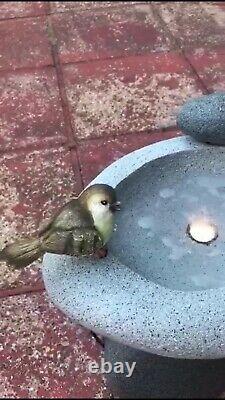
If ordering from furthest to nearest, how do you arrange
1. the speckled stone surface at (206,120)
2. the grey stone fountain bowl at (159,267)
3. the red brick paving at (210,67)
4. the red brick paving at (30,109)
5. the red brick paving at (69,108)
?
the red brick paving at (210,67)
the red brick paving at (30,109)
the red brick paving at (69,108)
the speckled stone surface at (206,120)
the grey stone fountain bowl at (159,267)

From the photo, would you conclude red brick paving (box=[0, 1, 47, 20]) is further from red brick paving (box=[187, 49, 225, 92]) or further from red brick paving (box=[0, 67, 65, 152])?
red brick paving (box=[187, 49, 225, 92])

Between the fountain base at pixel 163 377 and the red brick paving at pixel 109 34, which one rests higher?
the red brick paving at pixel 109 34

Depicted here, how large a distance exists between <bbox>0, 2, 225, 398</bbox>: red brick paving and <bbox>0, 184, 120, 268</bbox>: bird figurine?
0.59m

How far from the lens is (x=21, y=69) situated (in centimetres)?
321

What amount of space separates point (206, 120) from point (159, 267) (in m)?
0.48

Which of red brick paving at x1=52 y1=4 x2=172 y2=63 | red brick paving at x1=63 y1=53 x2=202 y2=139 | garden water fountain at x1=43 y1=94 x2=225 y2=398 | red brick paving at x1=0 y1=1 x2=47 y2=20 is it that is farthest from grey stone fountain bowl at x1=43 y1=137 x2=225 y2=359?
red brick paving at x1=0 y1=1 x2=47 y2=20

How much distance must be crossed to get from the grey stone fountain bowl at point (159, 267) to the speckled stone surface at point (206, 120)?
36 millimetres

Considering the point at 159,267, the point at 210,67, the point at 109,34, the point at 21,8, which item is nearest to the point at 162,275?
the point at 159,267

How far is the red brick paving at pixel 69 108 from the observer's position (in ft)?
6.34

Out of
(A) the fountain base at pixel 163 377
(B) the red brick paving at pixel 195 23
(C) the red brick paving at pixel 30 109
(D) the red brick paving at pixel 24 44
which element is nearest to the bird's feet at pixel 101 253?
(A) the fountain base at pixel 163 377

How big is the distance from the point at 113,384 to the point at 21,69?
1.99m

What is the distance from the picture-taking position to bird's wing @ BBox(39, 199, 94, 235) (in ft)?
4.64

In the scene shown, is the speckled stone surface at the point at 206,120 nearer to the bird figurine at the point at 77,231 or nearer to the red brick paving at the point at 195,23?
the bird figurine at the point at 77,231

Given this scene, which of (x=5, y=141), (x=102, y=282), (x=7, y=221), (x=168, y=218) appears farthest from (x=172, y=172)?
(x=5, y=141)
